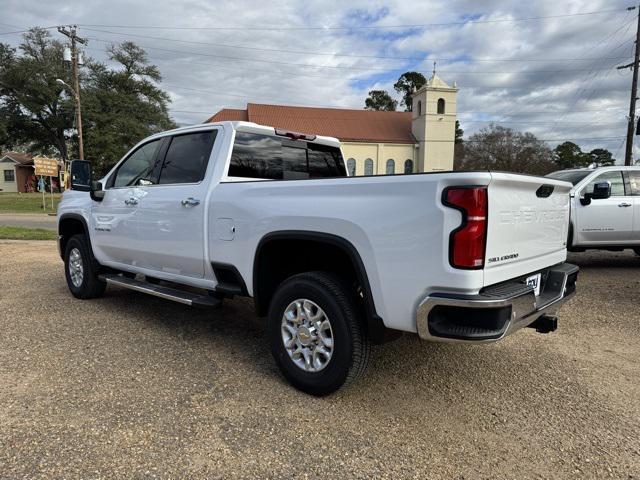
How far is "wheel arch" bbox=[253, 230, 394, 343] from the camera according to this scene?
290 centimetres

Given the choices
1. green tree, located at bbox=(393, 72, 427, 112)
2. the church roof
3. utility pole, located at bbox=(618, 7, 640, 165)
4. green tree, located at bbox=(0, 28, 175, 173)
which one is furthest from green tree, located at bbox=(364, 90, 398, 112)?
utility pole, located at bbox=(618, 7, 640, 165)

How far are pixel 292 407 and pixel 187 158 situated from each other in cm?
254

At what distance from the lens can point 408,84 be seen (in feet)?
287

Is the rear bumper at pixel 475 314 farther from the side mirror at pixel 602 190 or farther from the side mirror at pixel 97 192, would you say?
the side mirror at pixel 602 190

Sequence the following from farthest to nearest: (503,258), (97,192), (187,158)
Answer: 1. (97,192)
2. (187,158)
3. (503,258)

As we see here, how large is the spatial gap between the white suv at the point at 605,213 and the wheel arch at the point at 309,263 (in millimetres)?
5490

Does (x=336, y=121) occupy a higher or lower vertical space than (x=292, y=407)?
higher

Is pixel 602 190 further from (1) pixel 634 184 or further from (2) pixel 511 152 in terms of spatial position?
(2) pixel 511 152

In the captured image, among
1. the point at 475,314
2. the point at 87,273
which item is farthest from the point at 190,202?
the point at 475,314

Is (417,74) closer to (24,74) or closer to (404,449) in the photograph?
(24,74)

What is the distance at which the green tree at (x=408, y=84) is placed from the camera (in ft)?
284

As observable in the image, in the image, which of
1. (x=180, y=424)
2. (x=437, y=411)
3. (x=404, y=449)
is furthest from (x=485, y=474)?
(x=180, y=424)

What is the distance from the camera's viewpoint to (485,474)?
7.91ft

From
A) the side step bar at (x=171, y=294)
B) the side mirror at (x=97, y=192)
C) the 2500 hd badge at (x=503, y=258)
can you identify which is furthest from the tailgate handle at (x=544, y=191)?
the side mirror at (x=97, y=192)
